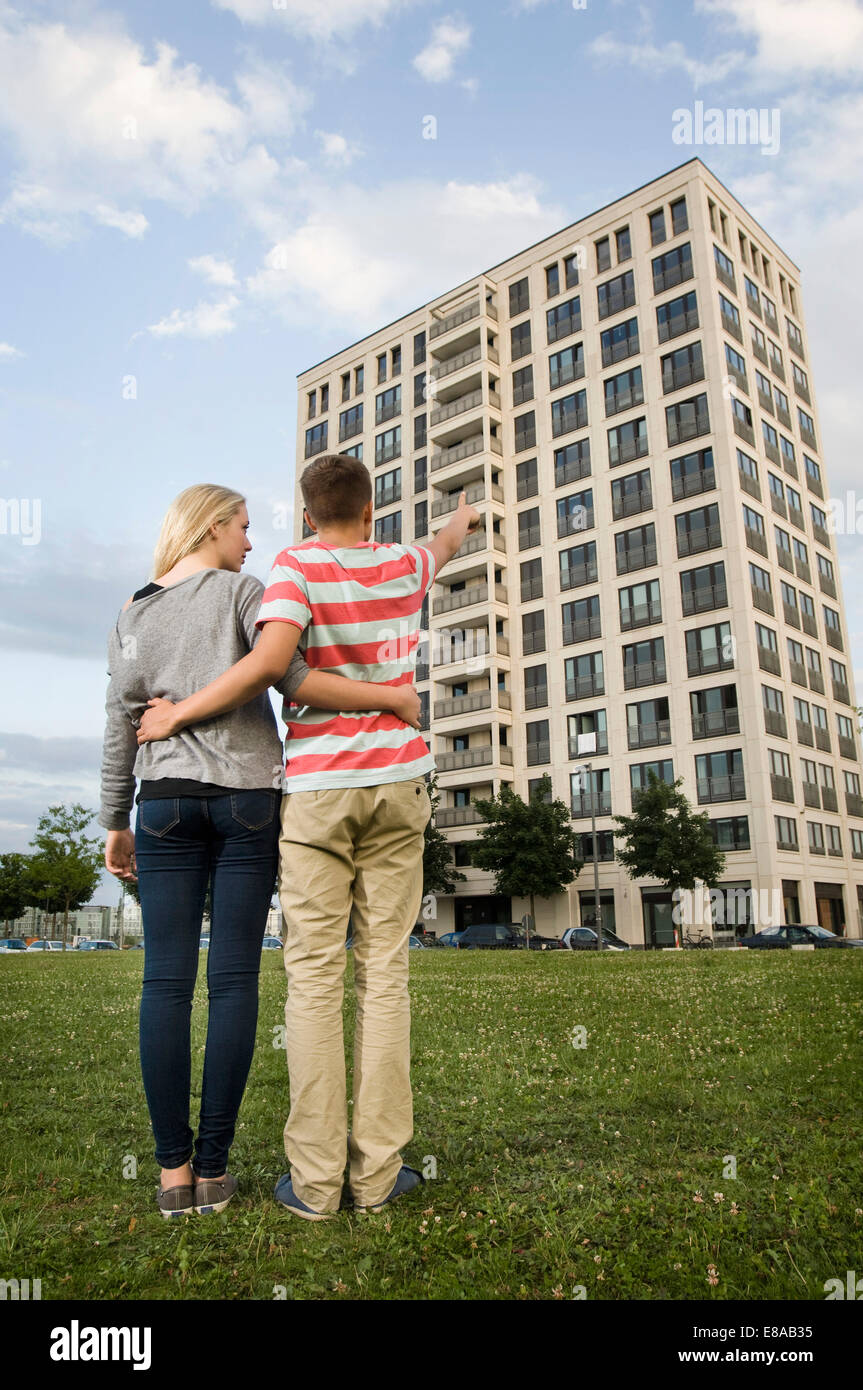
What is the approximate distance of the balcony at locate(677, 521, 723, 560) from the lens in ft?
159

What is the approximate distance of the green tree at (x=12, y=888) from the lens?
74625 millimetres

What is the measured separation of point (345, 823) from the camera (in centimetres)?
337

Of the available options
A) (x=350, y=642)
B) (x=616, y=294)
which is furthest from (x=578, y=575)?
(x=350, y=642)

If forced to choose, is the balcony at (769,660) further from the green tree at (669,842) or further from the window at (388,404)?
the window at (388,404)

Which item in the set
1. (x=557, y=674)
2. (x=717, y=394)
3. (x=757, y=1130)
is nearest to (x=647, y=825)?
(x=557, y=674)

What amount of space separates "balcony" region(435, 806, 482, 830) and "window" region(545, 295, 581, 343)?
3063 cm

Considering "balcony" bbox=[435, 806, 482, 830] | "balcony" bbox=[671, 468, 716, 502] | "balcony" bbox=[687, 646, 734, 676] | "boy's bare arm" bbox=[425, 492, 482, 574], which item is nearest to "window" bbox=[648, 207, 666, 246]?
"balcony" bbox=[671, 468, 716, 502]

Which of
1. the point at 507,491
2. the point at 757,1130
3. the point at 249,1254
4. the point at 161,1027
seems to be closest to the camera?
the point at 249,1254

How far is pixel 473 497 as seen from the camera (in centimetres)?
5950

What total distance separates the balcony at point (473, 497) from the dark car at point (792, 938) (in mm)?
31559

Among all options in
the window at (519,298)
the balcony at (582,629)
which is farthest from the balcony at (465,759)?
the window at (519,298)

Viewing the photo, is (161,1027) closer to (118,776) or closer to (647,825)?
(118,776)
